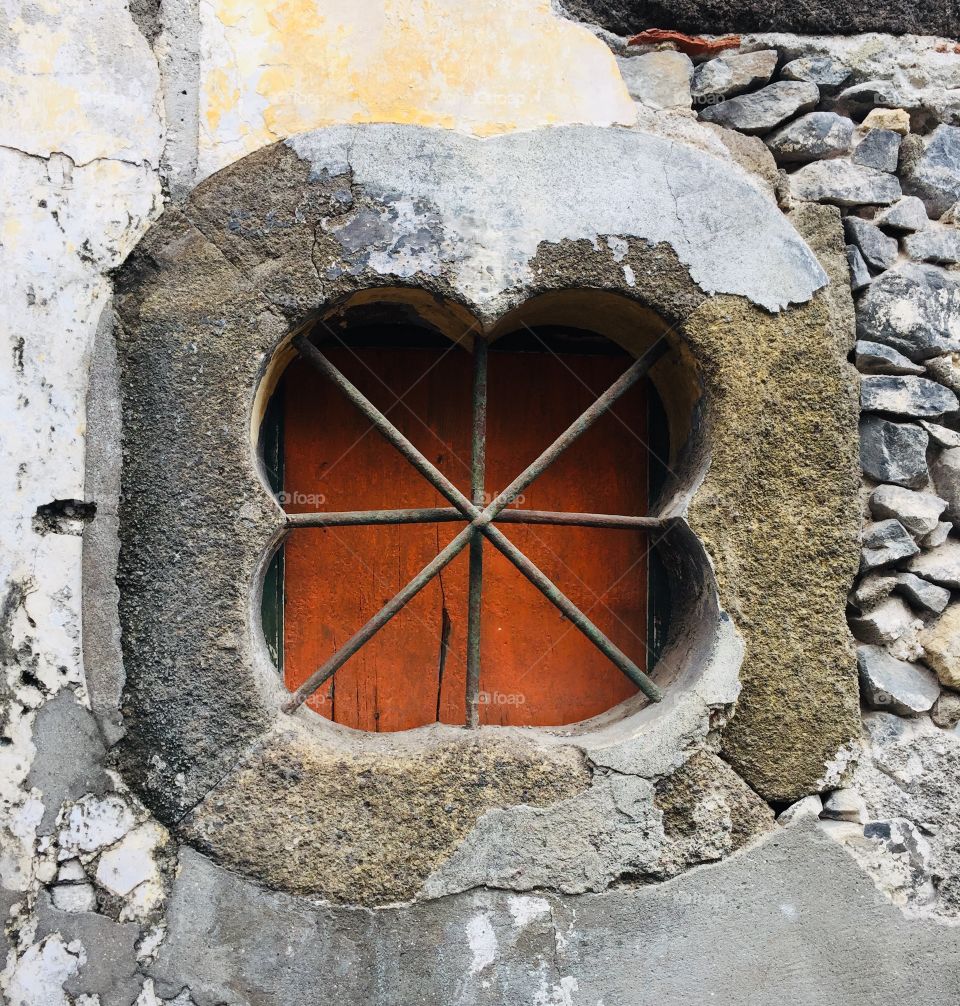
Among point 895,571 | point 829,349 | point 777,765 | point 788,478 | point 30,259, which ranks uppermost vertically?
point 30,259

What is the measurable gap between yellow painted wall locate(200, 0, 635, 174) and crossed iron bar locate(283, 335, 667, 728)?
49cm

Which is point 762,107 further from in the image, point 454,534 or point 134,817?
point 134,817

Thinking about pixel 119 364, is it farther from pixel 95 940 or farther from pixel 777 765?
pixel 777 765

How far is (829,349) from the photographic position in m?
1.98

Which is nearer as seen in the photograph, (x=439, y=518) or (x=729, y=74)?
(x=439, y=518)

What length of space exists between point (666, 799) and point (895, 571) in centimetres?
74

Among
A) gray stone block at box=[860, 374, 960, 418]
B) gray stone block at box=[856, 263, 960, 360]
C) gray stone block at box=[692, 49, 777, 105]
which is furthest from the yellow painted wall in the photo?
gray stone block at box=[860, 374, 960, 418]

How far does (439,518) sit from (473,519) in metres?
0.07

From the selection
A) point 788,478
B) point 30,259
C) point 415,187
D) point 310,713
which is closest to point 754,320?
point 788,478

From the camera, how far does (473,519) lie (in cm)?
193

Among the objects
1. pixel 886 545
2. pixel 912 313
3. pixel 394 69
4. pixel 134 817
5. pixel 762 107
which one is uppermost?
pixel 394 69

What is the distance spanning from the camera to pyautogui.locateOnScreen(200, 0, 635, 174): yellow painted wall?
1.92 meters

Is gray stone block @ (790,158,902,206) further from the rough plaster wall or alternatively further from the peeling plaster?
the rough plaster wall

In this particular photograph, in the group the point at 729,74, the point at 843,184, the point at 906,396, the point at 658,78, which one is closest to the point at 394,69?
the point at 658,78
